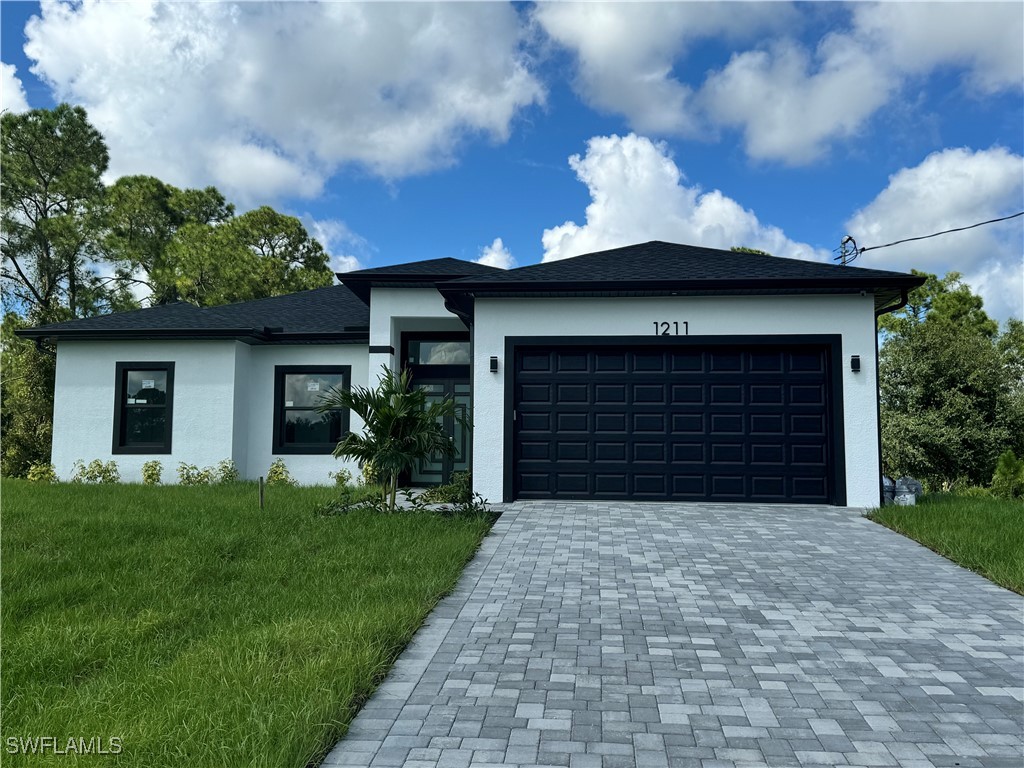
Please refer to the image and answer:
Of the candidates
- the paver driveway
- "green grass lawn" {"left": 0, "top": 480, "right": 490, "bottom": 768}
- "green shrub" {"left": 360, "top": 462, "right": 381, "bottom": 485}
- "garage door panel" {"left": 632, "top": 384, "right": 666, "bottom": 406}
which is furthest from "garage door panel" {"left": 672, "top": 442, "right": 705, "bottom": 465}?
"green shrub" {"left": 360, "top": 462, "right": 381, "bottom": 485}

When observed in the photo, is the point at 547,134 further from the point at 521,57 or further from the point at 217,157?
the point at 217,157

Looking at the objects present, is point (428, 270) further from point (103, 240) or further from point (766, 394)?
point (103, 240)

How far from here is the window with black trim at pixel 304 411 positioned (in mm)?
13430

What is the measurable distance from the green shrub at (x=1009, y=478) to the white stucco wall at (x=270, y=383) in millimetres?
14485

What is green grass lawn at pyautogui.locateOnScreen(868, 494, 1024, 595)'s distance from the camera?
6102mm

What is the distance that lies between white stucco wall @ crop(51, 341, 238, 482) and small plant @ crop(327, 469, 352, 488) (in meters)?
2.12

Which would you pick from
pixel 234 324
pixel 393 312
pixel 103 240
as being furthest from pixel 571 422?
pixel 103 240

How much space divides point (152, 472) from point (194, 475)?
3.11 ft

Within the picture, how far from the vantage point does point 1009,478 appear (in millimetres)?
14031

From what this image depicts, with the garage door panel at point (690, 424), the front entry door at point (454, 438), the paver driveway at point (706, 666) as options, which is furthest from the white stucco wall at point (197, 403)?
the paver driveway at point (706, 666)

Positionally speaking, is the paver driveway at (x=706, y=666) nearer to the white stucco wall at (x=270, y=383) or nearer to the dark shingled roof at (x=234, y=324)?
the white stucco wall at (x=270, y=383)

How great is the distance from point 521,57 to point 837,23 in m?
6.20

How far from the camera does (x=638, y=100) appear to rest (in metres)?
14.1

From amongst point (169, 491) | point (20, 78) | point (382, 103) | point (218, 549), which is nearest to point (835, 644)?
point (218, 549)
